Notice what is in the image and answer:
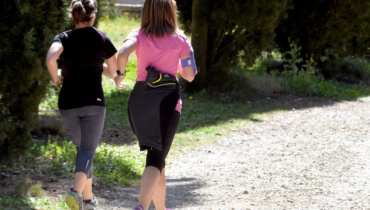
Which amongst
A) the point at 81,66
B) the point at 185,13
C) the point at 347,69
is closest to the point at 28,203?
the point at 81,66

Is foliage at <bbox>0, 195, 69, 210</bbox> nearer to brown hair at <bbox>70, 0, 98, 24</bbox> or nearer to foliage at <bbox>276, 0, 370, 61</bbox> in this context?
brown hair at <bbox>70, 0, 98, 24</bbox>

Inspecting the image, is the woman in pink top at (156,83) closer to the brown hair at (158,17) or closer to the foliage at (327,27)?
the brown hair at (158,17)

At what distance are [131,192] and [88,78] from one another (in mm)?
1788

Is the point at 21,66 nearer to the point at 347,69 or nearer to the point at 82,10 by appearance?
the point at 82,10

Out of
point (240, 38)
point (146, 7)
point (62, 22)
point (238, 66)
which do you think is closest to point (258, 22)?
point (240, 38)

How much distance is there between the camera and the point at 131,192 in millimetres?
5457

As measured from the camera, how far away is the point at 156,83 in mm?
3828

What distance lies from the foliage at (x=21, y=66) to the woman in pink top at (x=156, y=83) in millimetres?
1781

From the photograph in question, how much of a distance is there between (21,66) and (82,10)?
4.92 ft

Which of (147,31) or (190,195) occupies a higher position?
(147,31)

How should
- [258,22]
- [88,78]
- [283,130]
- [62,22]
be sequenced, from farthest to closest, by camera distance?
[258,22]
[283,130]
[62,22]
[88,78]

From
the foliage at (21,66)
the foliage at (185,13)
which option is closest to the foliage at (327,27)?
the foliage at (185,13)

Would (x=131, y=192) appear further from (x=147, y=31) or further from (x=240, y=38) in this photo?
(x=240, y=38)

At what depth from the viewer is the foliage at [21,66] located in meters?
5.17
